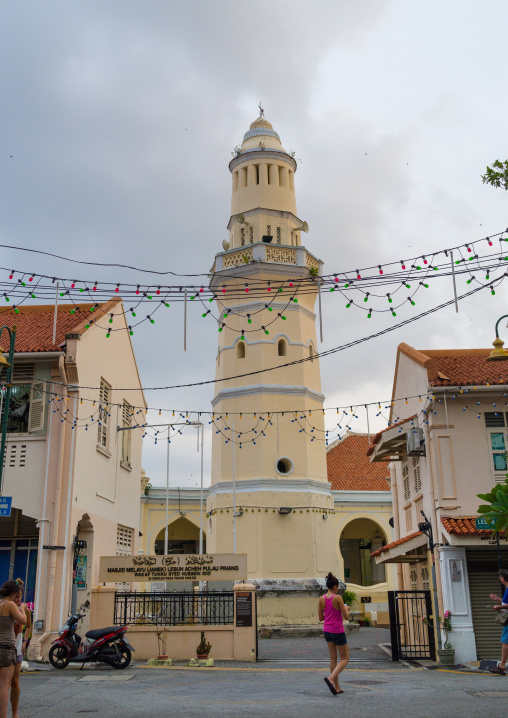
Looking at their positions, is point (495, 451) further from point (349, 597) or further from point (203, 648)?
point (349, 597)

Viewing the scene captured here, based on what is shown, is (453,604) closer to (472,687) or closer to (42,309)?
(472,687)

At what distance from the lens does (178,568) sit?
61.9 feet

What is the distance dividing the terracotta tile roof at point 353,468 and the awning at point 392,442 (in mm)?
17654

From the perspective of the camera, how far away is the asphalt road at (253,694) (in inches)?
368

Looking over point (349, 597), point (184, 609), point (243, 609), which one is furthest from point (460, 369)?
point (349, 597)

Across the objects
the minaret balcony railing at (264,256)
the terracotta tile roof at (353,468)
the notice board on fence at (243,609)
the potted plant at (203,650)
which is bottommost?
the potted plant at (203,650)

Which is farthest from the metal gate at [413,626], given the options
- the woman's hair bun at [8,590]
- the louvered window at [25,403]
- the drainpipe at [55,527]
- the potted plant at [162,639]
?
the woman's hair bun at [8,590]

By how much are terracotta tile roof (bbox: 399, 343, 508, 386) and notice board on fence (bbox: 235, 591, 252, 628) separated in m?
6.87

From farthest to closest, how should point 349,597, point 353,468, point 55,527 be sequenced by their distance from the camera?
point 353,468, point 349,597, point 55,527

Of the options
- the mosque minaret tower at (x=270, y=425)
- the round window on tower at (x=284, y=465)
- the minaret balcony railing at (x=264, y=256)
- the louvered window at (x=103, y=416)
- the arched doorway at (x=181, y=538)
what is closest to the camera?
the louvered window at (x=103, y=416)

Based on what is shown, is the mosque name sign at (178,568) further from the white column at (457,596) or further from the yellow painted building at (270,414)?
the yellow painted building at (270,414)

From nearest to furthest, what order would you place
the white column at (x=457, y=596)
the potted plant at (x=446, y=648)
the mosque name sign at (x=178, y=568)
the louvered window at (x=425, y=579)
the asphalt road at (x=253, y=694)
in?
the asphalt road at (x=253, y=694)
the potted plant at (x=446, y=648)
the white column at (x=457, y=596)
the mosque name sign at (x=178, y=568)
the louvered window at (x=425, y=579)

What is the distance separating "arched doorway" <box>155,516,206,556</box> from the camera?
4282 cm

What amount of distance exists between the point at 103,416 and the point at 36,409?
2.97 m
